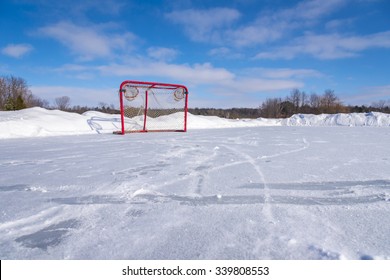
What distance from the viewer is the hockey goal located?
425 inches

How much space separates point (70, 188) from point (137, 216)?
124 centimetres

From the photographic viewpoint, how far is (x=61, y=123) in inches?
455

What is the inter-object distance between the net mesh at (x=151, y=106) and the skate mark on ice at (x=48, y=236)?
30.3ft

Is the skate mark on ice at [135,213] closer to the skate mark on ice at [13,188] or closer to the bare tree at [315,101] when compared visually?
the skate mark on ice at [13,188]

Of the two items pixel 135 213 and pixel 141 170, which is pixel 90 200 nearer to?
pixel 135 213

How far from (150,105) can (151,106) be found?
0.10 m

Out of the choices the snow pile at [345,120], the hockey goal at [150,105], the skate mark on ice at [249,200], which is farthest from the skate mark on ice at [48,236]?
the snow pile at [345,120]

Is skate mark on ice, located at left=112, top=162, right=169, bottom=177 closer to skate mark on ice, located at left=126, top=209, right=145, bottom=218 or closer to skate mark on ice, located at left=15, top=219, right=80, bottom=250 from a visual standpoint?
skate mark on ice, located at left=126, top=209, right=145, bottom=218

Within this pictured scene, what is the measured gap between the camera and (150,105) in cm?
1265

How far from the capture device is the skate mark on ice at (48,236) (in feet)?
5.07

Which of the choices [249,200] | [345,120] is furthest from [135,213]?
[345,120]
